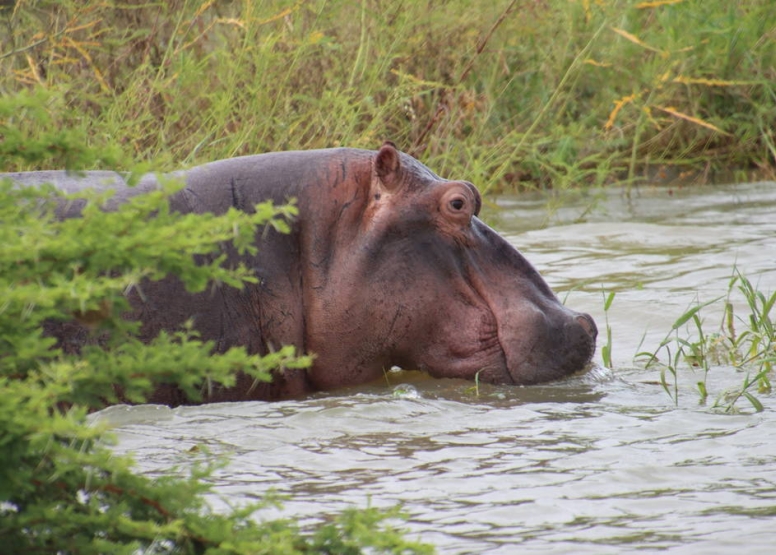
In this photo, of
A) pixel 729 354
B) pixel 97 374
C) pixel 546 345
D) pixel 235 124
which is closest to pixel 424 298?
pixel 546 345

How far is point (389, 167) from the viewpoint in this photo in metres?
Result: 4.25

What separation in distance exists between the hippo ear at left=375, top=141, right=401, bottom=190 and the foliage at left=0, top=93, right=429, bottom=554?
2.25m

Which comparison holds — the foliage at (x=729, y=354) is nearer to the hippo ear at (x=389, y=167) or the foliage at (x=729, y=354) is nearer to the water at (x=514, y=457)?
the water at (x=514, y=457)

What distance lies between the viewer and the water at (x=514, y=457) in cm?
282

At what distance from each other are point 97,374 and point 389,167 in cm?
243

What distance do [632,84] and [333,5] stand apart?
3.30m

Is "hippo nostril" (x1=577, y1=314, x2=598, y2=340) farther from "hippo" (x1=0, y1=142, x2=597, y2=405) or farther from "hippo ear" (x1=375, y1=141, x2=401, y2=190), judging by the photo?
"hippo ear" (x1=375, y1=141, x2=401, y2=190)

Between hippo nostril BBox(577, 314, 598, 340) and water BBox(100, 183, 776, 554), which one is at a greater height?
hippo nostril BBox(577, 314, 598, 340)

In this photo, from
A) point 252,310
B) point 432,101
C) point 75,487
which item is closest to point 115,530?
point 75,487

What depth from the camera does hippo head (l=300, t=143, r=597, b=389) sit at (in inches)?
164

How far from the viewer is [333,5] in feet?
22.6

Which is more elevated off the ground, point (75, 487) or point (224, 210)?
point (224, 210)

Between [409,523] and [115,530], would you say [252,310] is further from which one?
[115,530]

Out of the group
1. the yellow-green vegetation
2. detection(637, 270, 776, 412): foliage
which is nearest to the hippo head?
detection(637, 270, 776, 412): foliage
